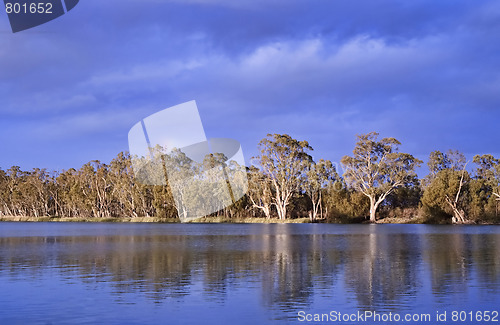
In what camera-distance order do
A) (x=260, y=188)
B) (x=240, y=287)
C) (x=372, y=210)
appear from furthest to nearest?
(x=260, y=188) < (x=372, y=210) < (x=240, y=287)

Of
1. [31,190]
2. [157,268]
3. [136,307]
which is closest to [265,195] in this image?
[31,190]

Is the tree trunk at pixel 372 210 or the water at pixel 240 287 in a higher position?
the tree trunk at pixel 372 210

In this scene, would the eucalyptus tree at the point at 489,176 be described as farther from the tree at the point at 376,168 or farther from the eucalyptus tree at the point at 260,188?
the eucalyptus tree at the point at 260,188

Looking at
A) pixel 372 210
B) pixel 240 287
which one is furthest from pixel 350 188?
pixel 240 287

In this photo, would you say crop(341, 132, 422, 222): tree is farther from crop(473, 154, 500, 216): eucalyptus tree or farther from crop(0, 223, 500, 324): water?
crop(0, 223, 500, 324): water

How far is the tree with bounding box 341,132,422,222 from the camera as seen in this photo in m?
72.2

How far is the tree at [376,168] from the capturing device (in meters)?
72.2

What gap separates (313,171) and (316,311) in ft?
215

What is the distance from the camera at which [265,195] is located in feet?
262

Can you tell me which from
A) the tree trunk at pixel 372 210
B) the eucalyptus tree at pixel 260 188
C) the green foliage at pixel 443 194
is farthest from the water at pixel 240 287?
the eucalyptus tree at pixel 260 188

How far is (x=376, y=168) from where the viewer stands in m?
73.2

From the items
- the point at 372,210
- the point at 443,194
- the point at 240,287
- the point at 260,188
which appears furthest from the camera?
the point at 260,188

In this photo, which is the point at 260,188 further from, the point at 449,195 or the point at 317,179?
the point at 449,195

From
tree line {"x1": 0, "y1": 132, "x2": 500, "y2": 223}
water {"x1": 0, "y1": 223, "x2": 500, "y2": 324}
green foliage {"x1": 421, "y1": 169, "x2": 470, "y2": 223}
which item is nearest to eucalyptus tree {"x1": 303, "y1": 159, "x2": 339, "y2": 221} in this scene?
tree line {"x1": 0, "y1": 132, "x2": 500, "y2": 223}
